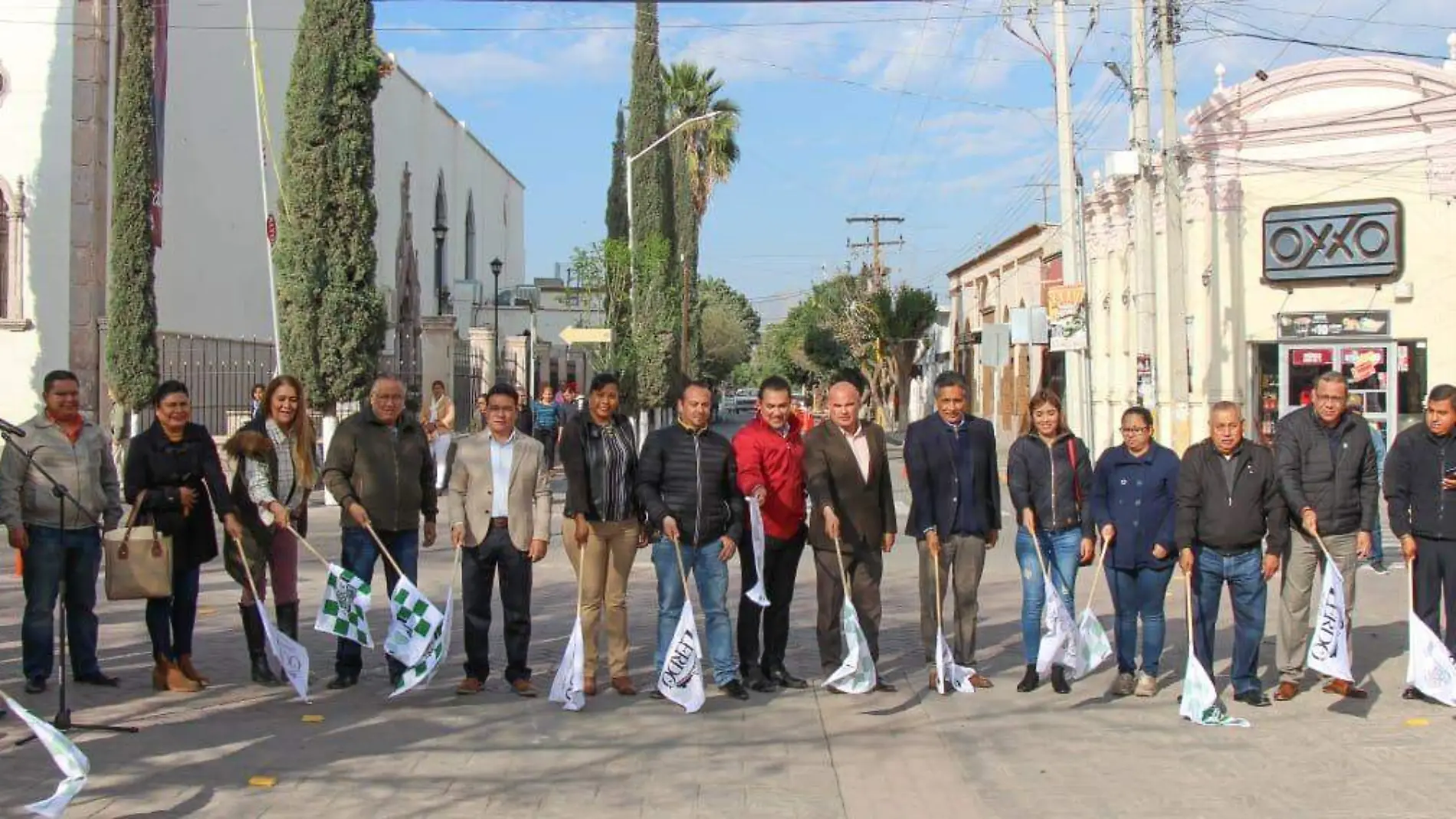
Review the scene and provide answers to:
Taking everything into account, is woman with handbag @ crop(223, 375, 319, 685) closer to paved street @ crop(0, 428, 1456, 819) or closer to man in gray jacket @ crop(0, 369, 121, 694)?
paved street @ crop(0, 428, 1456, 819)

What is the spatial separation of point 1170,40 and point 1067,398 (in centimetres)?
1527

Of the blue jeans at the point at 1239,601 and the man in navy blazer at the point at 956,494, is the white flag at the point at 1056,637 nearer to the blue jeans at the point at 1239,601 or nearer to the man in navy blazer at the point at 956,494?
the man in navy blazer at the point at 956,494

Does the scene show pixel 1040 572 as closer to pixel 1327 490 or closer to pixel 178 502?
pixel 1327 490

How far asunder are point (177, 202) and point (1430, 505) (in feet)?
90.1

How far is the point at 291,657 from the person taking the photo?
7902 mm

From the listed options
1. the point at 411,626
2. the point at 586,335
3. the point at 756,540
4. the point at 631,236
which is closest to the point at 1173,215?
the point at 586,335

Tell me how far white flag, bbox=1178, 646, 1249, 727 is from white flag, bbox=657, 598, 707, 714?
2.50 meters

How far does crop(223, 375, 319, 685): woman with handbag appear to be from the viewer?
8320 millimetres

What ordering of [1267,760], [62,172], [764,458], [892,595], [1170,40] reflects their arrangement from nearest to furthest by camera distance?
[1267,760]
[764,458]
[892,595]
[1170,40]
[62,172]

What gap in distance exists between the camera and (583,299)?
3634 centimetres

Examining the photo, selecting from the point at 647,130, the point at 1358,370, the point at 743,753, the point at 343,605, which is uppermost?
the point at 647,130

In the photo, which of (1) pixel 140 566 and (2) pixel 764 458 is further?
(2) pixel 764 458

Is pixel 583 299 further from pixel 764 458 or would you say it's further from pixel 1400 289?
pixel 764 458

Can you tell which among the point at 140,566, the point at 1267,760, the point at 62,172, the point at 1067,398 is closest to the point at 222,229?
the point at 62,172
